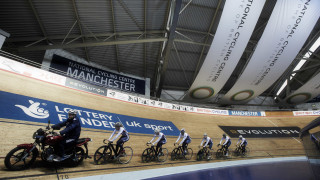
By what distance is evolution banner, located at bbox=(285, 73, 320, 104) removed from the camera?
680 inches

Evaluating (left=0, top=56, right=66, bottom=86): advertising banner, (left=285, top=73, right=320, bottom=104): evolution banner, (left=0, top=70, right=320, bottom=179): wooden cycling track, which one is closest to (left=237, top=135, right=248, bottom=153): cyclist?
(left=0, top=70, right=320, bottom=179): wooden cycling track

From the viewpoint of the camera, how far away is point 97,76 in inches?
599

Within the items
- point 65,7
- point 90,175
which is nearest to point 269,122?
point 90,175

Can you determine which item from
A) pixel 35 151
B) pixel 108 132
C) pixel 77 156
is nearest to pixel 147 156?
pixel 108 132

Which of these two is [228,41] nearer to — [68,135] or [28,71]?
[68,135]

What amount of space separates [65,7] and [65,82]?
17.3 feet

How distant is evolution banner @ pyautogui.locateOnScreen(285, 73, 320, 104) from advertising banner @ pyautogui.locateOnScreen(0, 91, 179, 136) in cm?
1684

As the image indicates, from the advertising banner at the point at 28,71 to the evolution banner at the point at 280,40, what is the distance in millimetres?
13512

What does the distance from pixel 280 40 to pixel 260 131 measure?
6.86 m

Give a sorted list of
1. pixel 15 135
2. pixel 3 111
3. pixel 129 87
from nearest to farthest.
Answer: pixel 15 135 → pixel 3 111 → pixel 129 87

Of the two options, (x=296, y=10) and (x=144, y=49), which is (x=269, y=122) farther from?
(x=144, y=49)

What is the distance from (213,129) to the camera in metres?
11.9

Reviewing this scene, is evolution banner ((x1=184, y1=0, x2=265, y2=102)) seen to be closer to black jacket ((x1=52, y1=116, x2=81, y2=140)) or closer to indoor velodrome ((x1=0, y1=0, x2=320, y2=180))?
indoor velodrome ((x1=0, y1=0, x2=320, y2=180))

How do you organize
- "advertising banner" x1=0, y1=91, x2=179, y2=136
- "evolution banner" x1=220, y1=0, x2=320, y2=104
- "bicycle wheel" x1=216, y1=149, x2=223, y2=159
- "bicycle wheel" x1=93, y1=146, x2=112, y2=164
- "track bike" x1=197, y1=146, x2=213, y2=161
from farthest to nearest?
"evolution banner" x1=220, y1=0, x2=320, y2=104 → "bicycle wheel" x1=216, y1=149, x2=223, y2=159 → "track bike" x1=197, y1=146, x2=213, y2=161 → "advertising banner" x1=0, y1=91, x2=179, y2=136 → "bicycle wheel" x1=93, y1=146, x2=112, y2=164
